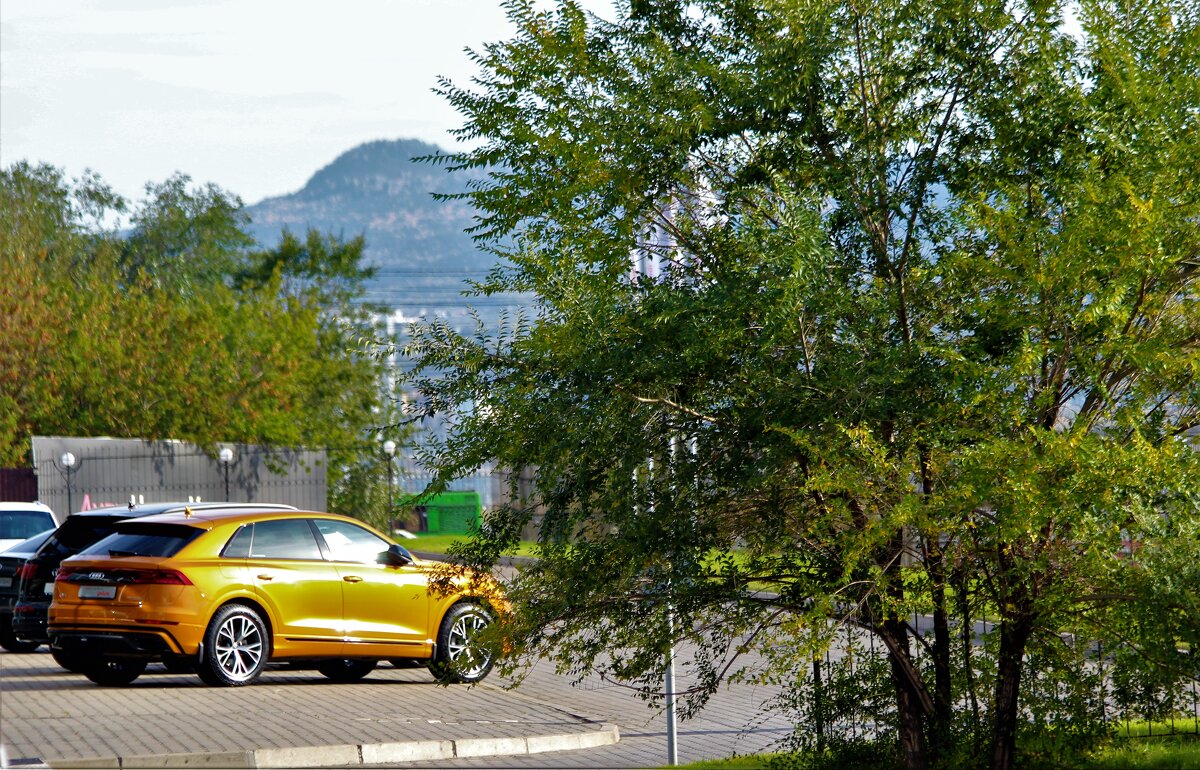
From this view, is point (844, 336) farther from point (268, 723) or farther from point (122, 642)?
point (122, 642)

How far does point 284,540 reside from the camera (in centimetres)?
1402

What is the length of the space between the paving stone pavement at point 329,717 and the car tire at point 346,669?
0.10m

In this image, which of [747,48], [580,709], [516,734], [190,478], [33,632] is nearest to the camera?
[747,48]

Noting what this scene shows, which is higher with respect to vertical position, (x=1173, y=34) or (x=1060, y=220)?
(x=1173, y=34)

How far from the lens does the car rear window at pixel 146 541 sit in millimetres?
13273

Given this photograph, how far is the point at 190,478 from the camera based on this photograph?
35.3m

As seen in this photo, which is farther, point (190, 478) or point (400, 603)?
point (190, 478)

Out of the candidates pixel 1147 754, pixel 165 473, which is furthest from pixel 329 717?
pixel 165 473

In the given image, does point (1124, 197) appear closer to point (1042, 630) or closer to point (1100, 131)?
point (1100, 131)

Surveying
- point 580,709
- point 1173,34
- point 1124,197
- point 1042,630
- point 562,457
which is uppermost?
point 1173,34

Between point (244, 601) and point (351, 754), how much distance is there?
3.58m

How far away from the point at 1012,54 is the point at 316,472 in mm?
30677

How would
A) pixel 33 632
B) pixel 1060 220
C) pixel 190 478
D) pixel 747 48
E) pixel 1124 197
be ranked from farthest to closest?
1. pixel 190 478
2. pixel 33 632
3. pixel 747 48
4. pixel 1060 220
5. pixel 1124 197

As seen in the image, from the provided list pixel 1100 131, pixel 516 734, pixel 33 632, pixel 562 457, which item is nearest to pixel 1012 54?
pixel 1100 131
